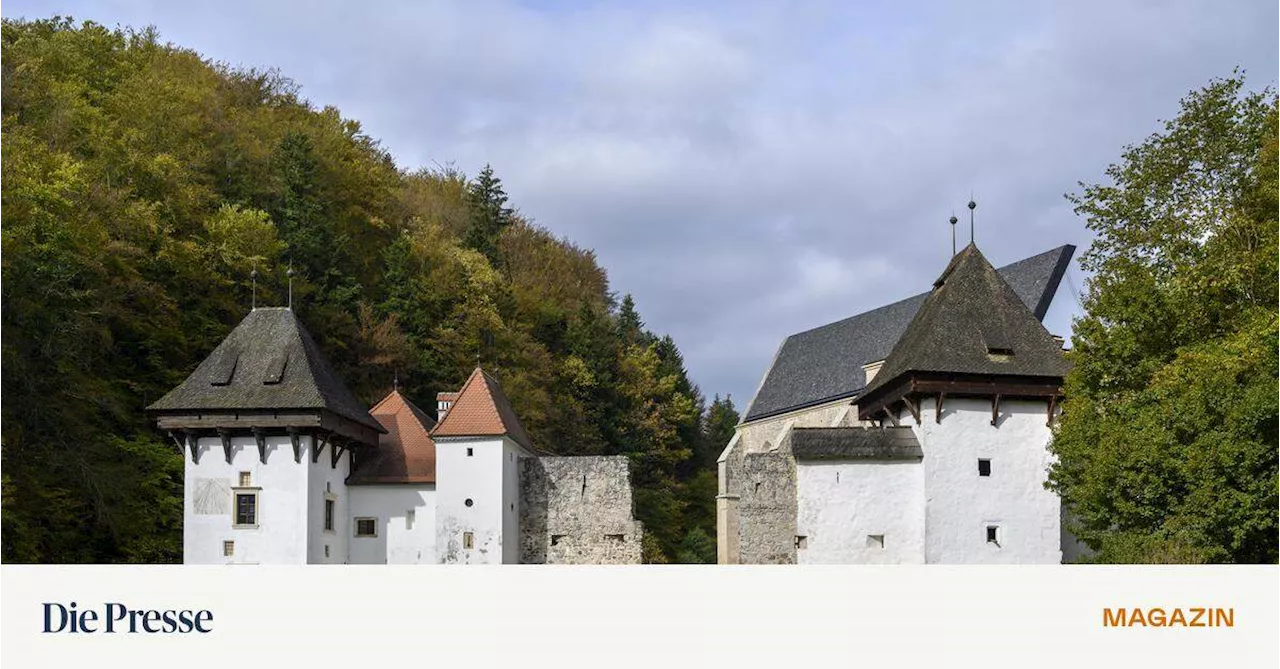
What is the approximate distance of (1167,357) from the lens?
96.5 ft

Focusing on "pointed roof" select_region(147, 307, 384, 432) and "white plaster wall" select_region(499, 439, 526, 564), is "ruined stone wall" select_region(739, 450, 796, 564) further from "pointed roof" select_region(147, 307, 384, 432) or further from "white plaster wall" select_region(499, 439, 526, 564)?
"pointed roof" select_region(147, 307, 384, 432)

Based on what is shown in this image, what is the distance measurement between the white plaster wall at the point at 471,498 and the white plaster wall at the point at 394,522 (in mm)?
594

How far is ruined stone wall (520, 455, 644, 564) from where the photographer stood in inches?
1326

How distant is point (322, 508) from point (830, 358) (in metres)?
27.9

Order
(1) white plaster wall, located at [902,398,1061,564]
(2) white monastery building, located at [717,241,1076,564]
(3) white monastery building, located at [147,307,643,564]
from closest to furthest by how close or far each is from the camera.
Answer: (1) white plaster wall, located at [902,398,1061,564], (2) white monastery building, located at [717,241,1076,564], (3) white monastery building, located at [147,307,643,564]

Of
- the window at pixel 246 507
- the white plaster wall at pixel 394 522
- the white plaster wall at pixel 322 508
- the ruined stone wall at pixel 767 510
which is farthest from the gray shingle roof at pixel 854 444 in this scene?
the window at pixel 246 507

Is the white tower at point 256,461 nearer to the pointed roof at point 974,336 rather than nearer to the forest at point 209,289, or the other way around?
the forest at point 209,289

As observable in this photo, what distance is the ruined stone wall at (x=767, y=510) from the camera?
103 feet

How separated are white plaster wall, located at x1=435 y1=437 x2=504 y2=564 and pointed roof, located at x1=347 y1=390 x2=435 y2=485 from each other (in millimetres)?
786

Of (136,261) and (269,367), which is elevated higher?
(136,261)

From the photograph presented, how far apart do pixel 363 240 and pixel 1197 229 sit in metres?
29.1

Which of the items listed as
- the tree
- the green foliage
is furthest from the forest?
the green foliage

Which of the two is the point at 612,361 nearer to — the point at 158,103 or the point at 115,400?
the point at 158,103

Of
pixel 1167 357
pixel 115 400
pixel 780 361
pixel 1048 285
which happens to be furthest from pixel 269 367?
pixel 780 361
